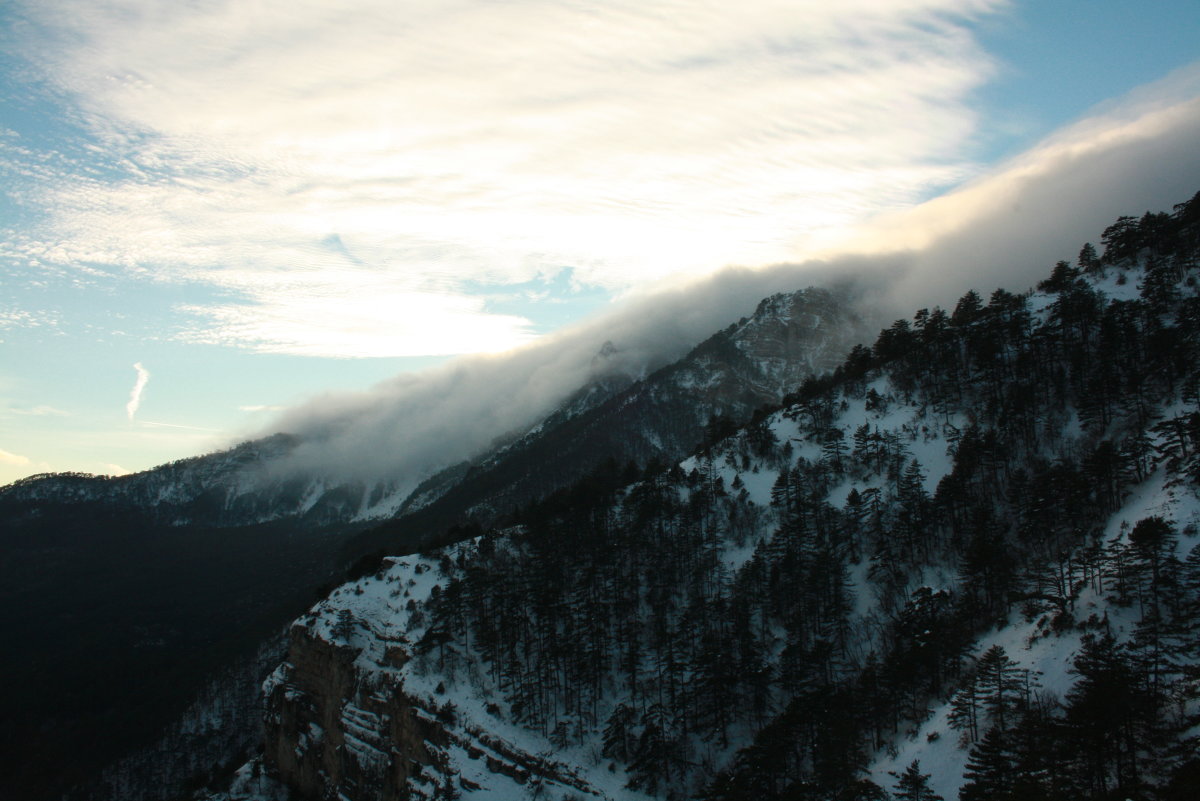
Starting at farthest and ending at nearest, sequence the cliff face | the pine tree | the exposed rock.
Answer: the exposed rock, the cliff face, the pine tree

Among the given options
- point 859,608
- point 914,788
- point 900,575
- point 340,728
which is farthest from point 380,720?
point 900,575

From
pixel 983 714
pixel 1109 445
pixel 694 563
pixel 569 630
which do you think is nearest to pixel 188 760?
pixel 569 630

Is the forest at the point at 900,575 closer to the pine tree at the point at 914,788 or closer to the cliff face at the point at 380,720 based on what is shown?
the pine tree at the point at 914,788

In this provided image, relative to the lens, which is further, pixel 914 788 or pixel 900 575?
pixel 900 575

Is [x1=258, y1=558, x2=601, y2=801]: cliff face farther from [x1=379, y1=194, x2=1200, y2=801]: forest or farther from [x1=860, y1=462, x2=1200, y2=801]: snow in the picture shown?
[x1=860, y1=462, x2=1200, y2=801]: snow

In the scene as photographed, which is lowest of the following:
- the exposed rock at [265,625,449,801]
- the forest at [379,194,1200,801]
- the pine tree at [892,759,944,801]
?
the exposed rock at [265,625,449,801]

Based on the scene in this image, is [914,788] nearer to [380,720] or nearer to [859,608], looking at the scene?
[859,608]

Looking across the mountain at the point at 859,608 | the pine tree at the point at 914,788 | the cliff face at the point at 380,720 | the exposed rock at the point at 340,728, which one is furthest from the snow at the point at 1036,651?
the exposed rock at the point at 340,728

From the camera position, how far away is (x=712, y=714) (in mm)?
74375

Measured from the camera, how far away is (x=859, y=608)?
263 ft

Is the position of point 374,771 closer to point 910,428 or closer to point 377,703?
point 377,703

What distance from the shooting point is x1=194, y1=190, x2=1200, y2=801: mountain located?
4972cm

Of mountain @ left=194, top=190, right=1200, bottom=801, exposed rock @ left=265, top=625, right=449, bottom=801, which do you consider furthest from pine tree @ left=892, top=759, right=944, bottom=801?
exposed rock @ left=265, top=625, right=449, bottom=801

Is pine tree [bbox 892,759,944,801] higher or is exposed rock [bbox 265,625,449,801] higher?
pine tree [bbox 892,759,944,801]
